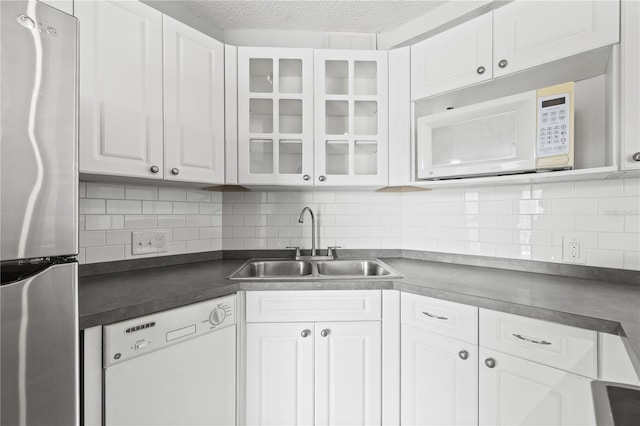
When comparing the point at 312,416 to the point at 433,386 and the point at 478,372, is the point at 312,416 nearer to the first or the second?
the point at 433,386

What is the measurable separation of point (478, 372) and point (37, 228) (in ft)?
4.64

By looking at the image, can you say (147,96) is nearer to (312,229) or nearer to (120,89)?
(120,89)

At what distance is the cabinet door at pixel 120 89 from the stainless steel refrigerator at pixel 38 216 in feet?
1.97

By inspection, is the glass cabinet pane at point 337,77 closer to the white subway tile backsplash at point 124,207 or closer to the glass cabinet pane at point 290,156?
the glass cabinet pane at point 290,156

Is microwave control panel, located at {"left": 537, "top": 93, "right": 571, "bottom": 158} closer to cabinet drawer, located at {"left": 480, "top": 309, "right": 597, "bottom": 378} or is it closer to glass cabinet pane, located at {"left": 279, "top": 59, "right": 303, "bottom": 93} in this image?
cabinet drawer, located at {"left": 480, "top": 309, "right": 597, "bottom": 378}

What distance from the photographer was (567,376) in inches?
38.3

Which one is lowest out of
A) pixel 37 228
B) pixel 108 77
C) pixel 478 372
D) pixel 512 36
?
pixel 478 372

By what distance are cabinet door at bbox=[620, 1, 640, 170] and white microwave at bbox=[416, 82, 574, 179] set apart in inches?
6.0

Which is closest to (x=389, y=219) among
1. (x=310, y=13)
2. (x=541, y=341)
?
(x=541, y=341)

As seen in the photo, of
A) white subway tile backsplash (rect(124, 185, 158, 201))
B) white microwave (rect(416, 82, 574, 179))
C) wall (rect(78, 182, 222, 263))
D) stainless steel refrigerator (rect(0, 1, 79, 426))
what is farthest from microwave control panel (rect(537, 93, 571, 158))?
white subway tile backsplash (rect(124, 185, 158, 201))

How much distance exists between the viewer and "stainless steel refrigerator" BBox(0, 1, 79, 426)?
24.4 inches

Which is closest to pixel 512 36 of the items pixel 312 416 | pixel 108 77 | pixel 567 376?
pixel 567 376

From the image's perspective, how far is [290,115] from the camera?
5.95 ft

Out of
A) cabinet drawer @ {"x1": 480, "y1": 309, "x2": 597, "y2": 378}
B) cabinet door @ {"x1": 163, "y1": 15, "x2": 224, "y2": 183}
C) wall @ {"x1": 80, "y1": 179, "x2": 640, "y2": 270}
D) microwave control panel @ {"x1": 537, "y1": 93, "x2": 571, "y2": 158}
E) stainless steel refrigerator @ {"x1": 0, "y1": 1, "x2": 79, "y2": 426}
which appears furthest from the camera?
cabinet door @ {"x1": 163, "y1": 15, "x2": 224, "y2": 183}
